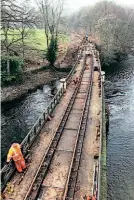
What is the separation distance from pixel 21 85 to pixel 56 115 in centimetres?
1900

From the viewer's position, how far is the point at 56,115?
2950cm

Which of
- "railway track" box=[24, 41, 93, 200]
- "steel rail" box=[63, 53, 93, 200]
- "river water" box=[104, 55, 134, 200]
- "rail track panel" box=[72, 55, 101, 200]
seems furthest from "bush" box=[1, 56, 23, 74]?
"steel rail" box=[63, 53, 93, 200]

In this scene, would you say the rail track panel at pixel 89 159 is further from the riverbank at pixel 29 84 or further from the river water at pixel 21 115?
the riverbank at pixel 29 84

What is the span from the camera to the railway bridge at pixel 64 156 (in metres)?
17.8

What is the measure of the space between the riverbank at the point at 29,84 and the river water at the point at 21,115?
125 cm

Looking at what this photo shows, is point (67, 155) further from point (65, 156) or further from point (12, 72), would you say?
point (12, 72)

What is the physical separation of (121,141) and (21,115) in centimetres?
1240

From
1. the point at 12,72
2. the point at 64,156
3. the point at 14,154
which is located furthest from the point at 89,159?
the point at 12,72

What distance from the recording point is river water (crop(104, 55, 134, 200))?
23.4m

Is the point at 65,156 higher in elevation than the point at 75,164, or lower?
higher

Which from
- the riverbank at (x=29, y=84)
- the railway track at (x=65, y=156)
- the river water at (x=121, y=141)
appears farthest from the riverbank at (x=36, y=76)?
the railway track at (x=65, y=156)

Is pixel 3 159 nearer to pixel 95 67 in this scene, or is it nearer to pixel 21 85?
pixel 21 85

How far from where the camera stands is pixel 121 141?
101ft

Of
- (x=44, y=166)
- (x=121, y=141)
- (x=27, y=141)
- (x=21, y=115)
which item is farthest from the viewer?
(x=21, y=115)
